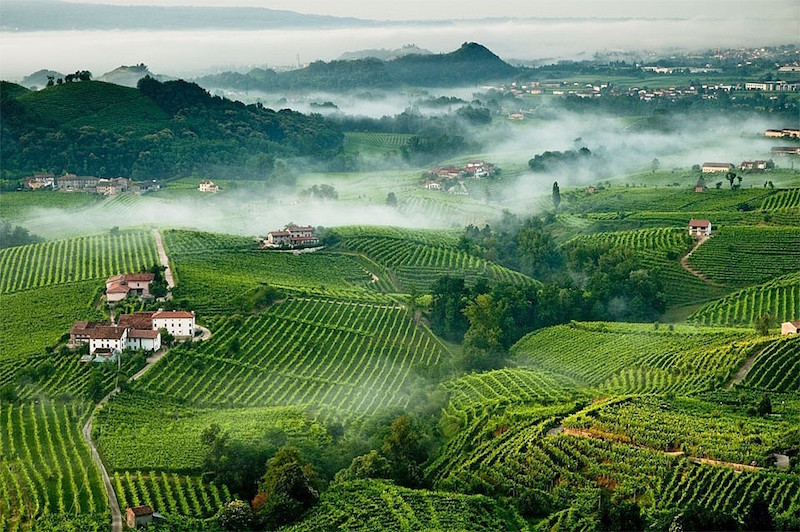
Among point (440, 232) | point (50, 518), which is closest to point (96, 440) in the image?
point (50, 518)

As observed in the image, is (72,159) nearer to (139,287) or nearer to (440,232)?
(440,232)

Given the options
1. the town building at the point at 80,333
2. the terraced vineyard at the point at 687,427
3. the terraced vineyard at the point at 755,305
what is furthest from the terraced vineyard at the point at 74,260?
the terraced vineyard at the point at 755,305

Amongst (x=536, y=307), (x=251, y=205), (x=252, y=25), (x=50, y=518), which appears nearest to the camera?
(x=50, y=518)

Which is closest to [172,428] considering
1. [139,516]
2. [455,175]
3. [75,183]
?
[139,516]

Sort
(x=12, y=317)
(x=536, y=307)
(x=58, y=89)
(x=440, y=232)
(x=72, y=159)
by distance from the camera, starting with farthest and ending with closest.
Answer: (x=58, y=89), (x=72, y=159), (x=440, y=232), (x=536, y=307), (x=12, y=317)

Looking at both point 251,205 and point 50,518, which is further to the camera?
point 251,205

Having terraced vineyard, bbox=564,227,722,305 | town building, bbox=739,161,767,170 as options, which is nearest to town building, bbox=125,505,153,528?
→ terraced vineyard, bbox=564,227,722,305

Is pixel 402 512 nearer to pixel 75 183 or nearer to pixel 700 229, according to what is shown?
pixel 700 229

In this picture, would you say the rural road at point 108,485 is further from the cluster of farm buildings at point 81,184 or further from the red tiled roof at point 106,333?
the cluster of farm buildings at point 81,184
